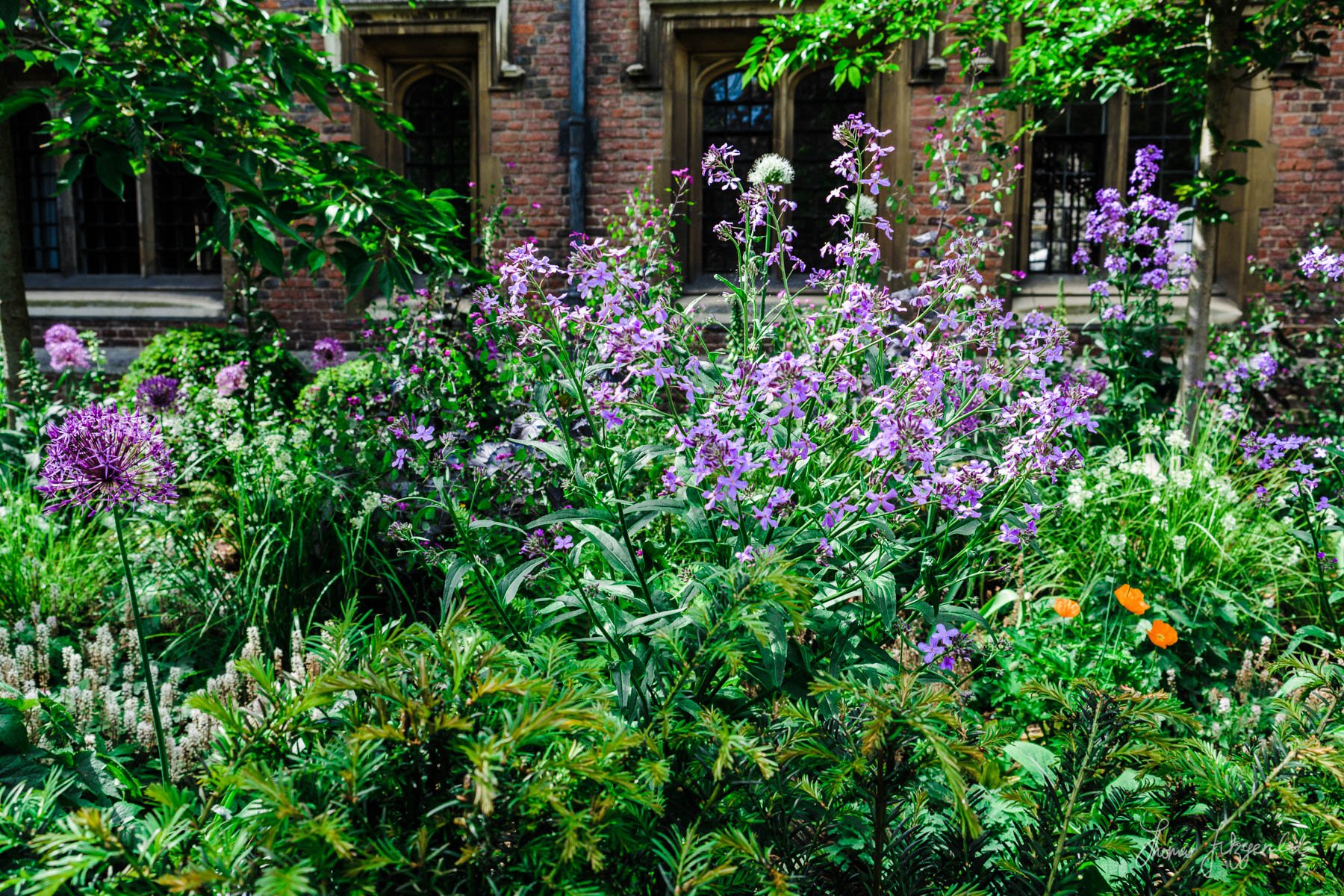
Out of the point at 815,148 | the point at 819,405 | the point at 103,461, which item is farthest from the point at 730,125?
the point at 103,461

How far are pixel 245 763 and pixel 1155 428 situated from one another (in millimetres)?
3980

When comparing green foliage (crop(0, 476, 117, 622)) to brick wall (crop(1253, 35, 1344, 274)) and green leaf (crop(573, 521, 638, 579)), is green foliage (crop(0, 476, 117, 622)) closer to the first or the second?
green leaf (crop(573, 521, 638, 579))

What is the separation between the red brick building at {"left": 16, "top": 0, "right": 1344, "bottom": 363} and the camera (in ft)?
25.0

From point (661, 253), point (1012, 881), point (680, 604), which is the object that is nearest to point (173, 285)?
point (661, 253)

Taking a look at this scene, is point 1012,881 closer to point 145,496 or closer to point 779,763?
point 779,763

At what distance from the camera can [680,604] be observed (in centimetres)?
159

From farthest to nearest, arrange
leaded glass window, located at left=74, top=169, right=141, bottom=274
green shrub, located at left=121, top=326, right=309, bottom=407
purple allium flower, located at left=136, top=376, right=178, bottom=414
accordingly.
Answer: leaded glass window, located at left=74, top=169, right=141, bottom=274 < green shrub, located at left=121, top=326, right=309, bottom=407 < purple allium flower, located at left=136, top=376, right=178, bottom=414

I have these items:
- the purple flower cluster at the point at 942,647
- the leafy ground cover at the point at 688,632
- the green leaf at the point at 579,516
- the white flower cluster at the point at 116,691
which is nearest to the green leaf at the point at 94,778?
the leafy ground cover at the point at 688,632

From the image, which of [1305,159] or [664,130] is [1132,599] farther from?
[1305,159]

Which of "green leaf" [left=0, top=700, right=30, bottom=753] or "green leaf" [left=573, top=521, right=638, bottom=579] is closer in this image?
"green leaf" [left=573, top=521, right=638, bottom=579]

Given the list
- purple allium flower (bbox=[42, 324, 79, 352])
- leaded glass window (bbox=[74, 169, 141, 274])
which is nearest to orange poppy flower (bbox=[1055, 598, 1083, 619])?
purple allium flower (bbox=[42, 324, 79, 352])

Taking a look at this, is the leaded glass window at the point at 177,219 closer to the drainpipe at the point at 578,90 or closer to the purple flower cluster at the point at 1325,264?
the drainpipe at the point at 578,90

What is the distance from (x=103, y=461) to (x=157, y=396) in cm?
265

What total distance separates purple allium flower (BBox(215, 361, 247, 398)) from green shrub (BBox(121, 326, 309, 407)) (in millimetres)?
1300
